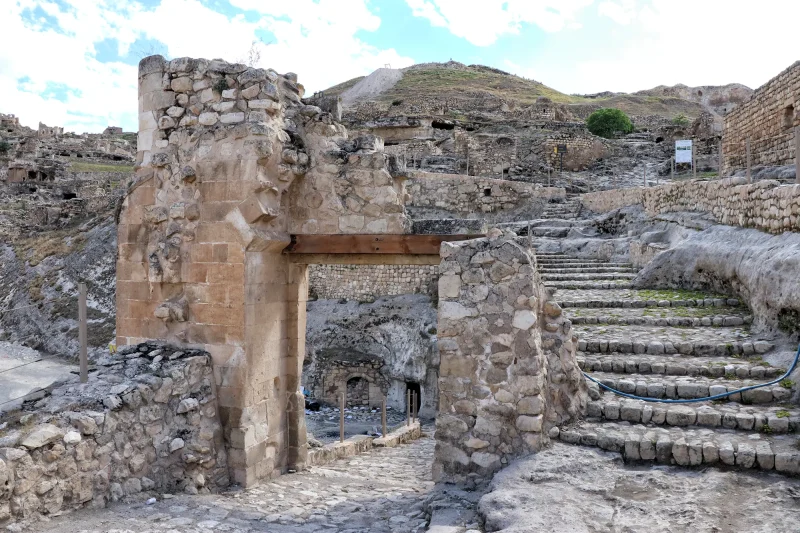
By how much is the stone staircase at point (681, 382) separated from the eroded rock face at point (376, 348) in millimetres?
8620

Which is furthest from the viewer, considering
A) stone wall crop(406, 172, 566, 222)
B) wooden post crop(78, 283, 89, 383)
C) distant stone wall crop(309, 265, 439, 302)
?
stone wall crop(406, 172, 566, 222)

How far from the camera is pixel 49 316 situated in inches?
762

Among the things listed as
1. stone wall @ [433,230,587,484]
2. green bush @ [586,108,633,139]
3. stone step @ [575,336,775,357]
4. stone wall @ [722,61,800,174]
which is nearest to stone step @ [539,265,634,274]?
stone wall @ [722,61,800,174]

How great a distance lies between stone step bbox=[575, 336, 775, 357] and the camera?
7.10 metres

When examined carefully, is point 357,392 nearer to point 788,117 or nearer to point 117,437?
point 788,117

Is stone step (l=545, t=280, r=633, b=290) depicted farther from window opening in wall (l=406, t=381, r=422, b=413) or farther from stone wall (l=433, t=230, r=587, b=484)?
window opening in wall (l=406, t=381, r=422, b=413)

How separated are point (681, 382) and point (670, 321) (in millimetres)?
2489

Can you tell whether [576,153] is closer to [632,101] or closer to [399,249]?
[399,249]

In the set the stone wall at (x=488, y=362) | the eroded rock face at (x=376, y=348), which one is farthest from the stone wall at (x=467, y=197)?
the stone wall at (x=488, y=362)

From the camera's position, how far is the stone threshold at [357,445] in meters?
8.59

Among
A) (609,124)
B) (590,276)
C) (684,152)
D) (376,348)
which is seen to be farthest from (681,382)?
(609,124)

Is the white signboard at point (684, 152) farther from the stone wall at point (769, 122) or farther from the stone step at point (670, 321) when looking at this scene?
the stone step at point (670, 321)

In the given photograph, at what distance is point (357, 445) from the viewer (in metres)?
10.4

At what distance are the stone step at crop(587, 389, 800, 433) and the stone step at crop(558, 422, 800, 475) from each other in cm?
13
